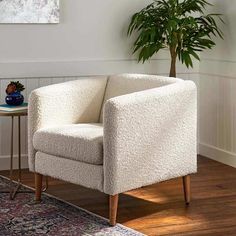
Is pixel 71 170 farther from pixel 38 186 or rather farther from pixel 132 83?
pixel 132 83

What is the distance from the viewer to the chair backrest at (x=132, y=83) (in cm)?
409

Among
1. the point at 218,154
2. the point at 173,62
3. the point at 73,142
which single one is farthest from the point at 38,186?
the point at 218,154

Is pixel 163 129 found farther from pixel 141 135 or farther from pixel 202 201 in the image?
pixel 202 201

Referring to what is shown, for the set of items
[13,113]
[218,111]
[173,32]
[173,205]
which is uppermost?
[173,32]

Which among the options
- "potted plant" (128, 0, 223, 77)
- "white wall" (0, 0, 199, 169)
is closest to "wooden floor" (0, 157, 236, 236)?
"white wall" (0, 0, 199, 169)

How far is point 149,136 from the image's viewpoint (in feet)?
12.1

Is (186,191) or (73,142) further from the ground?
(73,142)

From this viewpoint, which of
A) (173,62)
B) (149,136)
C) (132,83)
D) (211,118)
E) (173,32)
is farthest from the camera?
(211,118)

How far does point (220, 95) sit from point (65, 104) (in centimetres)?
151

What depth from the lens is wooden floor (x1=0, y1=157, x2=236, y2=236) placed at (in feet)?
11.7

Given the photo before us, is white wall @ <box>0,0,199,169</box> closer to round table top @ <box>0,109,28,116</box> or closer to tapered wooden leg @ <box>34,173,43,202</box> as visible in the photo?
round table top @ <box>0,109,28,116</box>

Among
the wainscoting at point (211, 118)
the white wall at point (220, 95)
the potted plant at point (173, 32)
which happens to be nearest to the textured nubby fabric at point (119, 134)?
the potted plant at point (173, 32)

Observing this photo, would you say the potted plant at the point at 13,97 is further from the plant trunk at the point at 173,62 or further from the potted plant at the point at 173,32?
the plant trunk at the point at 173,62

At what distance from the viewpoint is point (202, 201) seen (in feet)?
13.4
